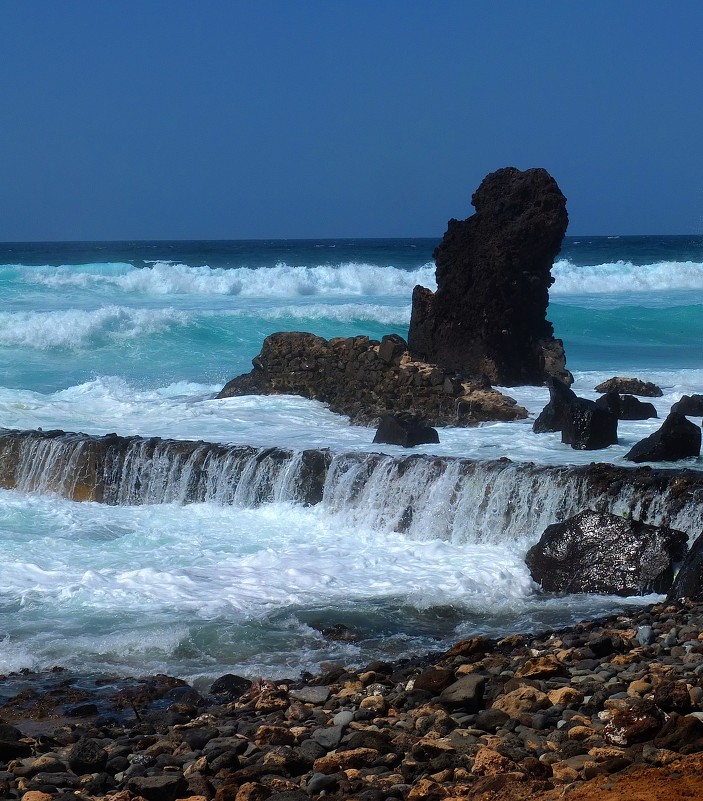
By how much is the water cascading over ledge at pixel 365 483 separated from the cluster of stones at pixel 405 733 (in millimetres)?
3773

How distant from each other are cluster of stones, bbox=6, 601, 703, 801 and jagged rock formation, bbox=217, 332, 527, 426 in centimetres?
950

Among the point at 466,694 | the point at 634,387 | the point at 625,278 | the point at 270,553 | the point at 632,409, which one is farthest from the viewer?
the point at 625,278

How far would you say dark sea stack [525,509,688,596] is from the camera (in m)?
9.66

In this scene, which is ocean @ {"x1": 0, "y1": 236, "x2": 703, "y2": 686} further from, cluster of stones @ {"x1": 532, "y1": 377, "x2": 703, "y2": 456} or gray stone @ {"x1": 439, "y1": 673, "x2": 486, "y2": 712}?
gray stone @ {"x1": 439, "y1": 673, "x2": 486, "y2": 712}

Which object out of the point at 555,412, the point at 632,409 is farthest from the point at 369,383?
the point at 632,409

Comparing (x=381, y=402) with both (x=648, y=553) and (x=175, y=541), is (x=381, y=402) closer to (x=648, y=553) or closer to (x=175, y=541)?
(x=175, y=541)

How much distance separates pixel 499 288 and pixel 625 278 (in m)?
35.1

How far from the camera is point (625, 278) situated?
2076 inches

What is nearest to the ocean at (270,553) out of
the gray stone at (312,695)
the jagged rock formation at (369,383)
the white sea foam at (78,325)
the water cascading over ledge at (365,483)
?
the water cascading over ledge at (365,483)

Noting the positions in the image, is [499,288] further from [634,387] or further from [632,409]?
[632,409]

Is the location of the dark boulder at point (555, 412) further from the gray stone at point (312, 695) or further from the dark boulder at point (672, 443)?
the gray stone at point (312, 695)

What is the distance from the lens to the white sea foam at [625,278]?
50594 millimetres

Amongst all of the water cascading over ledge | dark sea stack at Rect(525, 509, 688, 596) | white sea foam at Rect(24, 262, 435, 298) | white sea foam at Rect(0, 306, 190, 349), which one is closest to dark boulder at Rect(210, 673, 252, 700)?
dark sea stack at Rect(525, 509, 688, 596)

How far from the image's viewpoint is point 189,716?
6.53 metres
